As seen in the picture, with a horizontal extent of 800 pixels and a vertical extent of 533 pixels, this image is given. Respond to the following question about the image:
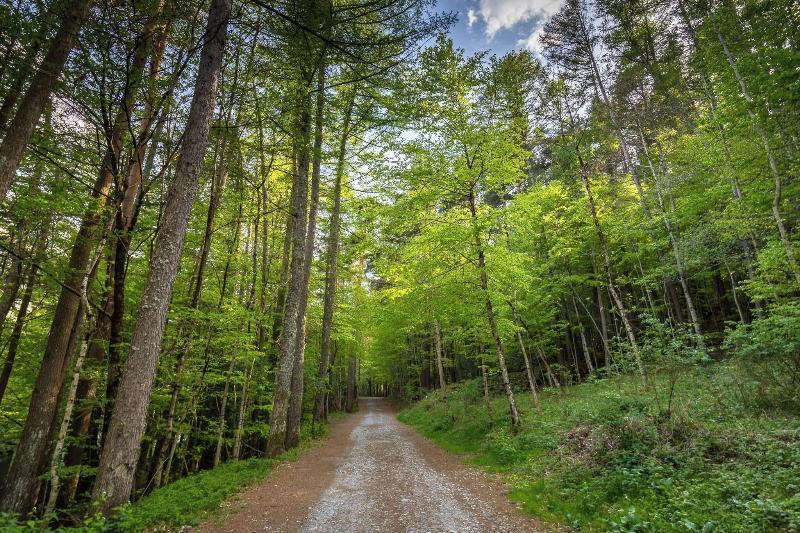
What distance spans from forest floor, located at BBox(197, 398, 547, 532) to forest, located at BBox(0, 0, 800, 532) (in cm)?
70

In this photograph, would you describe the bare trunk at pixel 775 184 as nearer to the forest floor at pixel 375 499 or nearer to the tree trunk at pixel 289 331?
the forest floor at pixel 375 499

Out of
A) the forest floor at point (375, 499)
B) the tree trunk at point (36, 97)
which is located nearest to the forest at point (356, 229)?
the tree trunk at point (36, 97)

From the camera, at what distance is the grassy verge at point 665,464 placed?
13.9 ft

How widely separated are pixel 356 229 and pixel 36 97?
35.5ft

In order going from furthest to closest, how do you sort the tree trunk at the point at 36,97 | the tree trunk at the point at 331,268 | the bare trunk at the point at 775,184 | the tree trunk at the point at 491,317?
1. the tree trunk at the point at 331,268
2. the tree trunk at the point at 491,317
3. the bare trunk at the point at 775,184
4. the tree trunk at the point at 36,97

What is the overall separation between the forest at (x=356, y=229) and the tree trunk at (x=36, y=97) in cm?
4

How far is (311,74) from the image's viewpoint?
23.3 feet

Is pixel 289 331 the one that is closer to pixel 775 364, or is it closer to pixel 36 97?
pixel 36 97

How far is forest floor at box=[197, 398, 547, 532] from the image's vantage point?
5.34 metres

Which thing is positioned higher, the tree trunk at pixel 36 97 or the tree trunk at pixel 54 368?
the tree trunk at pixel 36 97

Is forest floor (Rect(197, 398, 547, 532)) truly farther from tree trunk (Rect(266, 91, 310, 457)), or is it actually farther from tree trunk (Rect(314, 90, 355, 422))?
tree trunk (Rect(314, 90, 355, 422))

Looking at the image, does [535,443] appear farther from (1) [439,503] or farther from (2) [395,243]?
(2) [395,243]

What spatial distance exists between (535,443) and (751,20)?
563 inches

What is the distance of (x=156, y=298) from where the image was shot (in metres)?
5.16
